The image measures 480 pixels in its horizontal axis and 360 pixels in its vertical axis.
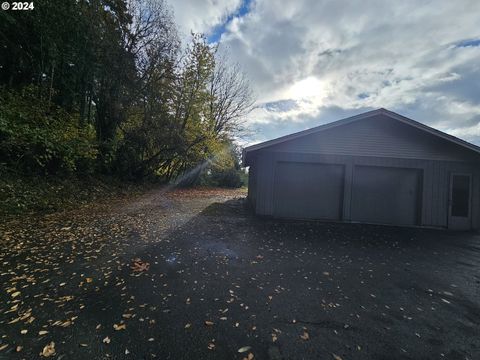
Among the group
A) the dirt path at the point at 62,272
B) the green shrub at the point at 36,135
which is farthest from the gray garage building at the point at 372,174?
the green shrub at the point at 36,135

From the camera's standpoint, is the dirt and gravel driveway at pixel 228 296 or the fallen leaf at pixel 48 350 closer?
the fallen leaf at pixel 48 350

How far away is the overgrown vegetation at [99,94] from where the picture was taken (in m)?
8.03

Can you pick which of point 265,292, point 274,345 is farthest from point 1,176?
point 274,345

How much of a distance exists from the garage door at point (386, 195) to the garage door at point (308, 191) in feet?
2.22

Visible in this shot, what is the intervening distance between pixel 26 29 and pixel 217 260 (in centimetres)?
1119

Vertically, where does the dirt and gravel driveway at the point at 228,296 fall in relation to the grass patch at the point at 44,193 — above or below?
below

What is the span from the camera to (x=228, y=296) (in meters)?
3.10

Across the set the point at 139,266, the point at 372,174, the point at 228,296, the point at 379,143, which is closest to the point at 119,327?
the point at 228,296

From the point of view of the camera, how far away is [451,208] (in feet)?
25.3

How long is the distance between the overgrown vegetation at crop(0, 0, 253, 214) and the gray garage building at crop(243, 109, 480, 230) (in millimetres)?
7819

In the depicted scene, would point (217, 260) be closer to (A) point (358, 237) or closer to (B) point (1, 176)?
(A) point (358, 237)

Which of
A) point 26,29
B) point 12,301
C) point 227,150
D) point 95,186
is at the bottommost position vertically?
point 12,301

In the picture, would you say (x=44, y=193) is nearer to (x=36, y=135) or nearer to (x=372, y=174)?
(x=36, y=135)

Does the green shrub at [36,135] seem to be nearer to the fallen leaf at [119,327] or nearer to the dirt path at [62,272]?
the dirt path at [62,272]
